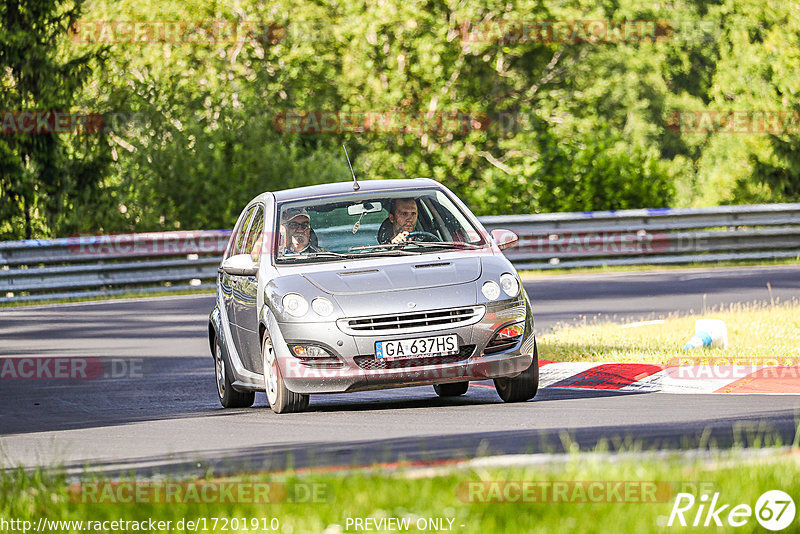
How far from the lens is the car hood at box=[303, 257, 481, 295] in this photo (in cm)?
930

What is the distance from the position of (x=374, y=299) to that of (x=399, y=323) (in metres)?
0.23

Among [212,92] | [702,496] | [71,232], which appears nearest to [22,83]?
[71,232]

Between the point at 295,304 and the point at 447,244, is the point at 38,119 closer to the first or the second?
the point at 447,244

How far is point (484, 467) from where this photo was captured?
603cm

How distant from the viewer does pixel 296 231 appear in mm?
10305

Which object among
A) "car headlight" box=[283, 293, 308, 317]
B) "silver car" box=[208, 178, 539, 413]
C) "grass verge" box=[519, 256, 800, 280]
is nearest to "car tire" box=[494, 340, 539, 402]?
"silver car" box=[208, 178, 539, 413]

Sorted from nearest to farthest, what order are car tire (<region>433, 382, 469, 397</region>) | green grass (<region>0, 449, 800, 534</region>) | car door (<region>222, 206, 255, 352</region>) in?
green grass (<region>0, 449, 800, 534</region>) < car door (<region>222, 206, 255, 352</region>) < car tire (<region>433, 382, 469, 397</region>)

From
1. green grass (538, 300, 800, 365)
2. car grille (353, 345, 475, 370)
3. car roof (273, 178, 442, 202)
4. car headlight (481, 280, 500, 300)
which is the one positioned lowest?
green grass (538, 300, 800, 365)

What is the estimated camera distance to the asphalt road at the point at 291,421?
291 inches

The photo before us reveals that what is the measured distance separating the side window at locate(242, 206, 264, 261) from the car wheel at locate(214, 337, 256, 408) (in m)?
0.85

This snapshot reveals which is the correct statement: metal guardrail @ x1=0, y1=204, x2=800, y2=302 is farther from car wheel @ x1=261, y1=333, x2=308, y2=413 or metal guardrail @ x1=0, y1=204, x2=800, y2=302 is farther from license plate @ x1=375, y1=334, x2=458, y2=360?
license plate @ x1=375, y1=334, x2=458, y2=360

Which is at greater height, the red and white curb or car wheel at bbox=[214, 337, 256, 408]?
car wheel at bbox=[214, 337, 256, 408]

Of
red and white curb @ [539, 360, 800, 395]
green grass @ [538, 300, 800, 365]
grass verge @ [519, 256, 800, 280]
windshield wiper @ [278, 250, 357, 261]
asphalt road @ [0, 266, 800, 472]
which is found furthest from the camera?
grass verge @ [519, 256, 800, 280]

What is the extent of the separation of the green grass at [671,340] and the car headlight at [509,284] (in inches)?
91.9
